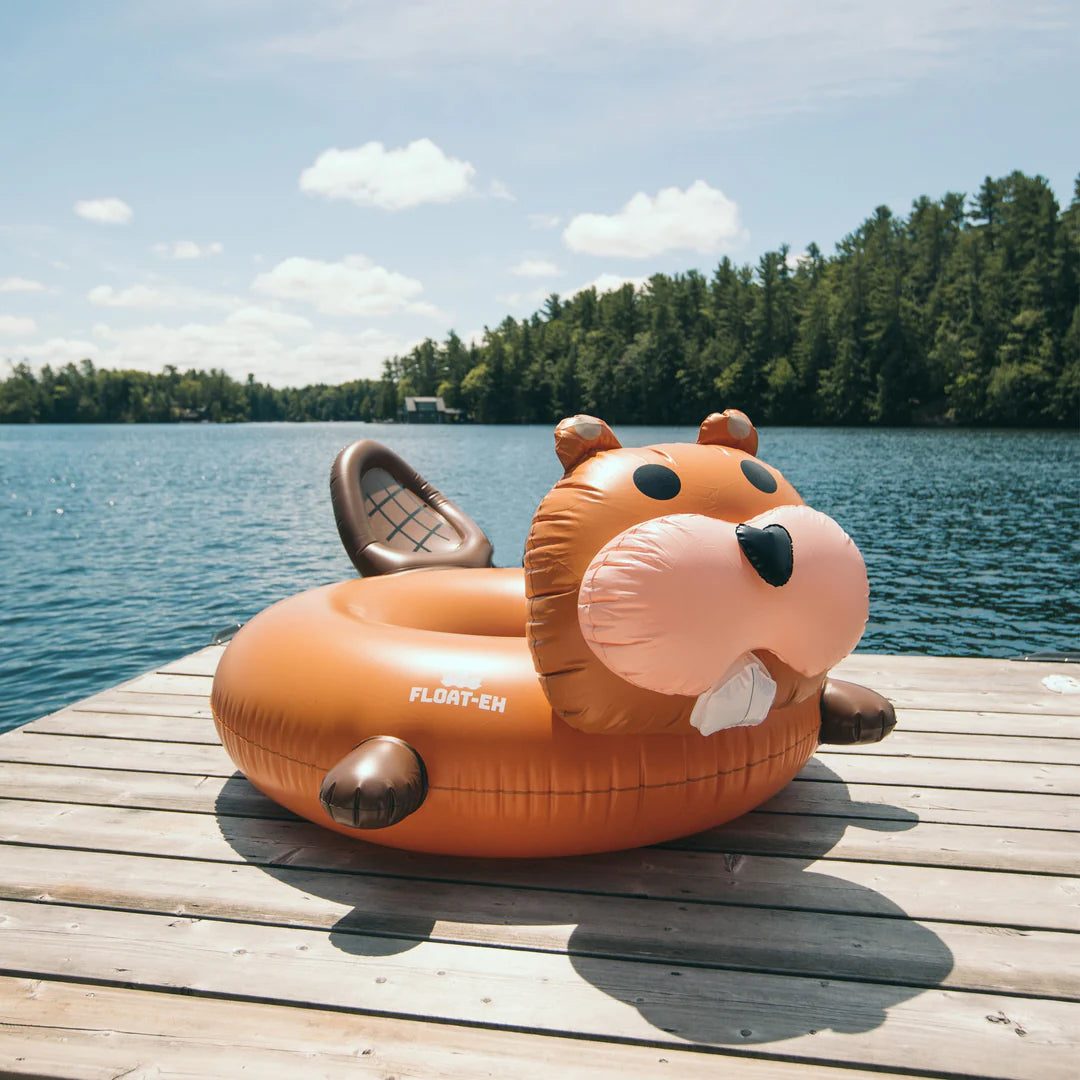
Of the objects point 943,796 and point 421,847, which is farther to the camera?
point 943,796

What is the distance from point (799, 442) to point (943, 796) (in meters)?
39.5

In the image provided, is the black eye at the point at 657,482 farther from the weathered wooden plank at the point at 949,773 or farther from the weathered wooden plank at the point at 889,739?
the weathered wooden plank at the point at 889,739

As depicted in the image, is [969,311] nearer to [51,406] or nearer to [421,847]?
[421,847]

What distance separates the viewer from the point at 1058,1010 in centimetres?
189

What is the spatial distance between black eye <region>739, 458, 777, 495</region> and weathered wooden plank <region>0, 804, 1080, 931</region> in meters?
1.09

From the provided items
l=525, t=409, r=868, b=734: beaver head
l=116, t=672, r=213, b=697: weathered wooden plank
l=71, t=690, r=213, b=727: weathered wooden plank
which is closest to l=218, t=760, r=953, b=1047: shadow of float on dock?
l=525, t=409, r=868, b=734: beaver head

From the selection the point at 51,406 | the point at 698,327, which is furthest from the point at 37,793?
the point at 51,406

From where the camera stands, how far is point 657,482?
238 centimetres

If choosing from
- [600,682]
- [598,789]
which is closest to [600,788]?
[598,789]

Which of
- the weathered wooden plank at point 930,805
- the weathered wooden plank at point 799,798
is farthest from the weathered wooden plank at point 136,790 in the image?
the weathered wooden plank at point 930,805

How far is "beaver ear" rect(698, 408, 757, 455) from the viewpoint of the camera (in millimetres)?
2736

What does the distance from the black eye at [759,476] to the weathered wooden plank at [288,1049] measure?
4.74ft

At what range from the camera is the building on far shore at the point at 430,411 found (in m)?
90.8

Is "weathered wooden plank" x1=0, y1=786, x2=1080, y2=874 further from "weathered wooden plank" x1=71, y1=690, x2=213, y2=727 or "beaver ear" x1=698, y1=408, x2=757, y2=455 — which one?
"beaver ear" x1=698, y1=408, x2=757, y2=455
